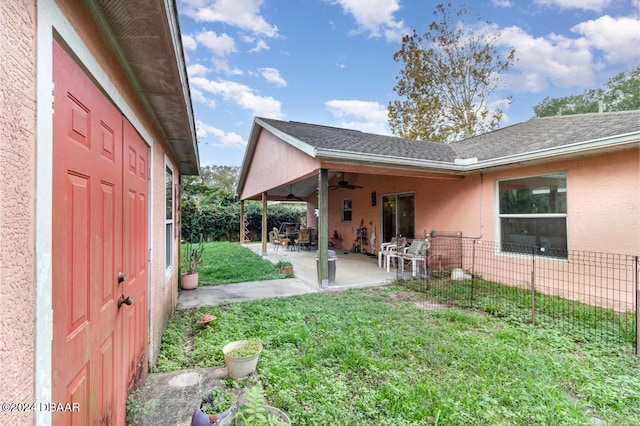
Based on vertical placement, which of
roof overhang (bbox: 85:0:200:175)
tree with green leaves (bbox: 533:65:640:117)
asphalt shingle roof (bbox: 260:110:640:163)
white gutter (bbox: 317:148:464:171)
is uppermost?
tree with green leaves (bbox: 533:65:640:117)

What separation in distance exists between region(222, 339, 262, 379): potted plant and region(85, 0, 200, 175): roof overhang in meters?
2.44

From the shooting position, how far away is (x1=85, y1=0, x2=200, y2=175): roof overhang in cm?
145

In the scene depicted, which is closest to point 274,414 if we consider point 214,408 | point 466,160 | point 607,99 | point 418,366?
point 214,408

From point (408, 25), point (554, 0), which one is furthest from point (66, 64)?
point (408, 25)

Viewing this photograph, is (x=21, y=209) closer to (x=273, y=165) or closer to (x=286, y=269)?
(x=286, y=269)

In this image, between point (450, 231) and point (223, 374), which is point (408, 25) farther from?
point (223, 374)

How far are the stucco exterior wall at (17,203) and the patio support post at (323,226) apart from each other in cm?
497

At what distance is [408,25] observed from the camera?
603 inches

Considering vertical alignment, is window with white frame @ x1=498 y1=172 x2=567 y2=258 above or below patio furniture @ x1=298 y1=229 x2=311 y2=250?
above

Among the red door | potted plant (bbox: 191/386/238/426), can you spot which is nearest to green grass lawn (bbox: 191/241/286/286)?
potted plant (bbox: 191/386/238/426)

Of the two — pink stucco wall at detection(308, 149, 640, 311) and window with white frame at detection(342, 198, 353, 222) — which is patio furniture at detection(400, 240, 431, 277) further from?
window with white frame at detection(342, 198, 353, 222)

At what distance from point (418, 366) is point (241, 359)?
1797 millimetres

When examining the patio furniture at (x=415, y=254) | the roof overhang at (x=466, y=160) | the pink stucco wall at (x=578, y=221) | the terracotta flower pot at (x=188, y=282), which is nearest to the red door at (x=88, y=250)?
the roof overhang at (x=466, y=160)

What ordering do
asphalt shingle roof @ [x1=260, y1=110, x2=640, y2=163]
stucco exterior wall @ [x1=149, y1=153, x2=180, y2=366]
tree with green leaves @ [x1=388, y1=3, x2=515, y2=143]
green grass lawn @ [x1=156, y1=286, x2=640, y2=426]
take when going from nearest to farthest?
green grass lawn @ [x1=156, y1=286, x2=640, y2=426] → stucco exterior wall @ [x1=149, y1=153, x2=180, y2=366] → asphalt shingle roof @ [x1=260, y1=110, x2=640, y2=163] → tree with green leaves @ [x1=388, y1=3, x2=515, y2=143]
